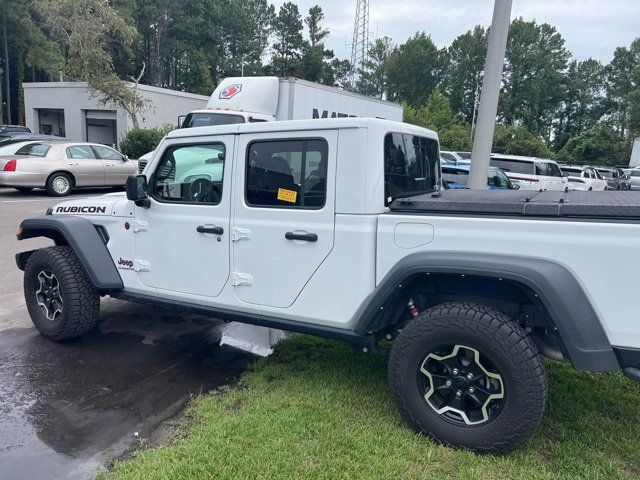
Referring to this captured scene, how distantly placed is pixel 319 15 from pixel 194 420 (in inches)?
2993

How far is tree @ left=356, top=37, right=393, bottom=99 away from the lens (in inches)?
2808

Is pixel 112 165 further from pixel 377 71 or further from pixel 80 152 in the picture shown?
pixel 377 71

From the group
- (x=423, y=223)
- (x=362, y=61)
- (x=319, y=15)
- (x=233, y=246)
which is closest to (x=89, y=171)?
(x=233, y=246)

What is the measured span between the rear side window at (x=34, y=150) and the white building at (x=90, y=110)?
49.0ft

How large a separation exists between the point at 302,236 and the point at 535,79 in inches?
2703

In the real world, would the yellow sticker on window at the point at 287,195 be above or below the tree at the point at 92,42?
below

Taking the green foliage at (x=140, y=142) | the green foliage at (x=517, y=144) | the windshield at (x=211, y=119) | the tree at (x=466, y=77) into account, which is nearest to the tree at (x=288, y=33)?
the tree at (x=466, y=77)

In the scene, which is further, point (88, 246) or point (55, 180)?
point (55, 180)

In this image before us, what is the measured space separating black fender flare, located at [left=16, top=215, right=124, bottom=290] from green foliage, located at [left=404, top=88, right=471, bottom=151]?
39.1 meters

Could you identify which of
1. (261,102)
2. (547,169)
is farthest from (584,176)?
(261,102)

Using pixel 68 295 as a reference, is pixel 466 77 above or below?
above

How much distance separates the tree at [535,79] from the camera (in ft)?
206

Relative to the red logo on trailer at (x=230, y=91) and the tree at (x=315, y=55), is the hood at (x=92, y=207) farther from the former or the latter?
the tree at (x=315, y=55)

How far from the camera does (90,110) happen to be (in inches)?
1143
